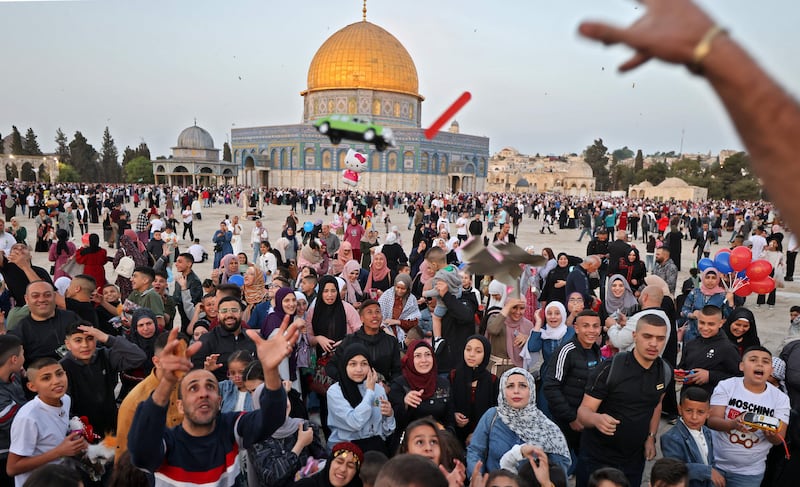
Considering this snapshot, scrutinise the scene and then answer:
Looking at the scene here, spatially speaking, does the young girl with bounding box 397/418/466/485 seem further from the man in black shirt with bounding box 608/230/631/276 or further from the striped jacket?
the man in black shirt with bounding box 608/230/631/276

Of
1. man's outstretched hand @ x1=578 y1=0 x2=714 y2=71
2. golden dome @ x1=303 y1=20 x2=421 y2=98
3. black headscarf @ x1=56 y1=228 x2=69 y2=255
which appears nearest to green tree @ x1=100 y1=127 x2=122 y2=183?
golden dome @ x1=303 y1=20 x2=421 y2=98

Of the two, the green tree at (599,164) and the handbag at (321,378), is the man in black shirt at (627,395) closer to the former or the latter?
the handbag at (321,378)

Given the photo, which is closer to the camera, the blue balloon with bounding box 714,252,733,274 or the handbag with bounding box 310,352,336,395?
the handbag with bounding box 310,352,336,395

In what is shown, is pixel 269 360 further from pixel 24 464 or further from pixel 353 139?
pixel 24 464

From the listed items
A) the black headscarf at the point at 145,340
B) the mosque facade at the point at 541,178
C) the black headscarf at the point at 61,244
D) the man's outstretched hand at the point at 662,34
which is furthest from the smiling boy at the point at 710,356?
the mosque facade at the point at 541,178

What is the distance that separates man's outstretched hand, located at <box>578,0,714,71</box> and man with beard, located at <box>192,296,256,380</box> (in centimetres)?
342

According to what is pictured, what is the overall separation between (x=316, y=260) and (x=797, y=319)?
19.2ft

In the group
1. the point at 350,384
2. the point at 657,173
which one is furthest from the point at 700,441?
the point at 657,173

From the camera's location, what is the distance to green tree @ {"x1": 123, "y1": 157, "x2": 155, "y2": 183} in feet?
209

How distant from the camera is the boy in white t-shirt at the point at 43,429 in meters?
2.52

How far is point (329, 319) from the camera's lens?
4492 millimetres

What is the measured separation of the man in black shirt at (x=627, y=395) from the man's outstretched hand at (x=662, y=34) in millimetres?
2273

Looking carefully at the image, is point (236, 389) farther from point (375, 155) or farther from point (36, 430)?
point (375, 155)

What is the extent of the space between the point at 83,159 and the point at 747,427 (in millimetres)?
76393
